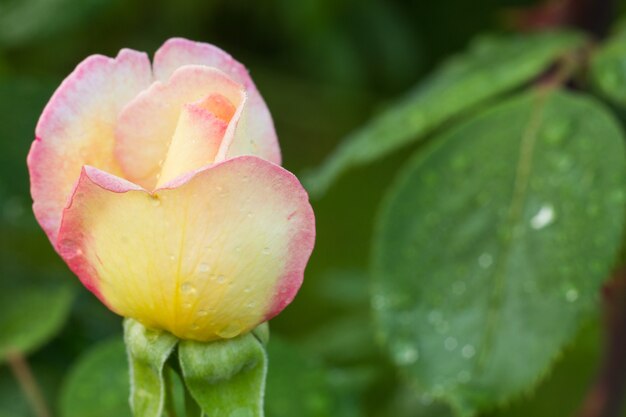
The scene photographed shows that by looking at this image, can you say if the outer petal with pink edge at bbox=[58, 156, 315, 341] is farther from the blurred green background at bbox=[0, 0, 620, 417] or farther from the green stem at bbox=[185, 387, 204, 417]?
the blurred green background at bbox=[0, 0, 620, 417]

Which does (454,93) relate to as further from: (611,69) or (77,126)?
(77,126)

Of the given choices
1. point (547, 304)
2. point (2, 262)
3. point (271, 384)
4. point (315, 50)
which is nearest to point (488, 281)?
point (547, 304)

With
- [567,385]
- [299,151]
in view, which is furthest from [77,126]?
[299,151]

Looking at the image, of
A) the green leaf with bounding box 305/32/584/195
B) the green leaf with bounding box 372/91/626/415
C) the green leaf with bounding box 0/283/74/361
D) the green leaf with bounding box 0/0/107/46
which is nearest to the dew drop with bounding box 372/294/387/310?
the green leaf with bounding box 372/91/626/415

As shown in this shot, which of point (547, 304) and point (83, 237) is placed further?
point (547, 304)

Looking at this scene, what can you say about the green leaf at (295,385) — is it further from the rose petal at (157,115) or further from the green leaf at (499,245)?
the rose petal at (157,115)

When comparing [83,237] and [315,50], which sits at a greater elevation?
[83,237]

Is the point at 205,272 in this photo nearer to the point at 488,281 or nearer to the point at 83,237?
the point at 83,237
